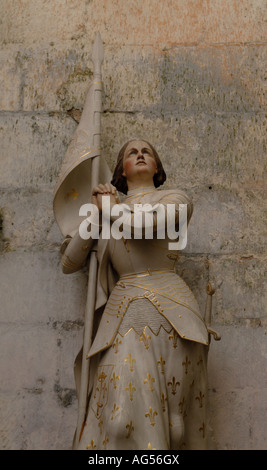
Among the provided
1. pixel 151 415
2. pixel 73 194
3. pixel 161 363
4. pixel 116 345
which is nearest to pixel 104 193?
pixel 73 194

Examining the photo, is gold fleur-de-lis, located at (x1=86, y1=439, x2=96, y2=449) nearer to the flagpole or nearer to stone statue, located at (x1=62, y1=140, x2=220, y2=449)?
stone statue, located at (x1=62, y1=140, x2=220, y2=449)

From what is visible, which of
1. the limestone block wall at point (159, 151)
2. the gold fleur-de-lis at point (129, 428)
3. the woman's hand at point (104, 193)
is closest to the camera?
the gold fleur-de-lis at point (129, 428)

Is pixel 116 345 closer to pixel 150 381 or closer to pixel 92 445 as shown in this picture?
pixel 150 381

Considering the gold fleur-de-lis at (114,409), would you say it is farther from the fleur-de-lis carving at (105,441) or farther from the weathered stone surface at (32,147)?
the weathered stone surface at (32,147)

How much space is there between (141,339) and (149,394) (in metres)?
0.25

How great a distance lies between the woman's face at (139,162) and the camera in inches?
135

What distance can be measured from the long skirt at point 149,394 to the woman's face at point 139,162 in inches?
33.4

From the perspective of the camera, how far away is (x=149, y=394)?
2852 mm

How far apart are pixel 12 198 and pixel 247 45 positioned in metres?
1.85

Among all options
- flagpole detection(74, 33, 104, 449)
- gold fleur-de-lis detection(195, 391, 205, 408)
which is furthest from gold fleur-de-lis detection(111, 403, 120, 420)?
gold fleur-de-lis detection(195, 391, 205, 408)

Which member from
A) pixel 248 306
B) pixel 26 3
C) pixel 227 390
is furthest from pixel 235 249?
pixel 26 3

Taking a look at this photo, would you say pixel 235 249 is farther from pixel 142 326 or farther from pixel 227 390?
pixel 142 326

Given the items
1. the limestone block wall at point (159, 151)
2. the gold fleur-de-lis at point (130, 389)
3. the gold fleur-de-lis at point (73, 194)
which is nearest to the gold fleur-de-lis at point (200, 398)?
the gold fleur-de-lis at point (130, 389)

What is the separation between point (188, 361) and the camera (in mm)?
3000
